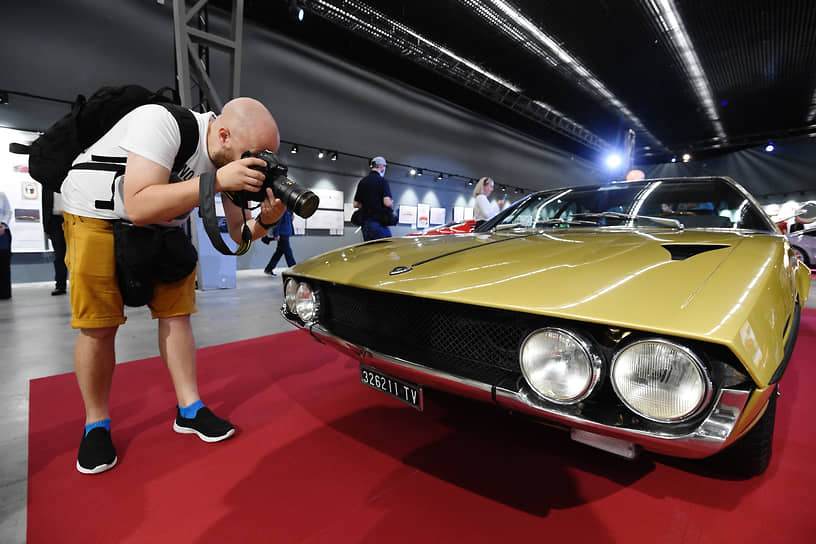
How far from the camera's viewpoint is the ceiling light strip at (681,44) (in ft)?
20.3

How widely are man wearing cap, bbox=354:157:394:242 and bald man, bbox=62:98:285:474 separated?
2741 mm

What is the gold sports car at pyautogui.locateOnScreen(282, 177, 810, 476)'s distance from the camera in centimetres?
70

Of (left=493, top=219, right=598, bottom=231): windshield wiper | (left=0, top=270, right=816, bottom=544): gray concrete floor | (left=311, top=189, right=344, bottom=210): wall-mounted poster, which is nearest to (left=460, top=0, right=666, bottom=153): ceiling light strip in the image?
(left=311, top=189, right=344, bottom=210): wall-mounted poster

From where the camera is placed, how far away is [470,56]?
749 centimetres

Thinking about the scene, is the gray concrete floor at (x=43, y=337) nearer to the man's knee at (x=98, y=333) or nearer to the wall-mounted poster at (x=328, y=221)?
the man's knee at (x=98, y=333)

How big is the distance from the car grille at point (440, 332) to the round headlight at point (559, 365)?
42 mm

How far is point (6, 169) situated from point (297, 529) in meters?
6.37

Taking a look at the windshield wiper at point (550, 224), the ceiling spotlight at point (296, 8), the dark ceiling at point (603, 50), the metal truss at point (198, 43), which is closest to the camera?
the windshield wiper at point (550, 224)

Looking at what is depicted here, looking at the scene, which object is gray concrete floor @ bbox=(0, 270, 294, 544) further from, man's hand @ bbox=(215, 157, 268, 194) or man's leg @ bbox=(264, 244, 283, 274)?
man's leg @ bbox=(264, 244, 283, 274)

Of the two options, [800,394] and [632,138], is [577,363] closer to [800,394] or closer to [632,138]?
[800,394]

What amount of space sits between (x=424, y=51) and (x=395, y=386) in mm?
7449

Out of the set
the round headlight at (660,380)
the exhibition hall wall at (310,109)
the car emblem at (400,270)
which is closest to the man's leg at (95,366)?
the car emblem at (400,270)

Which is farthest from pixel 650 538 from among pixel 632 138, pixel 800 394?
pixel 632 138

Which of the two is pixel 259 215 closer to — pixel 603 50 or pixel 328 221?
pixel 328 221
